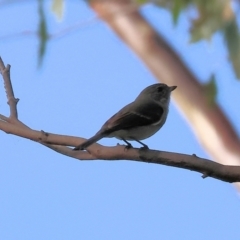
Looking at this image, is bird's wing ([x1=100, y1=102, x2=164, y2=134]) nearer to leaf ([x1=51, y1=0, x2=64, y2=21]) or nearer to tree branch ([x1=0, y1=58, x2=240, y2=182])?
tree branch ([x1=0, y1=58, x2=240, y2=182])

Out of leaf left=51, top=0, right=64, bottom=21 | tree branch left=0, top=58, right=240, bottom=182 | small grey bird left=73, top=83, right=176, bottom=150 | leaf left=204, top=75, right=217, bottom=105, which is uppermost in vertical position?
leaf left=51, top=0, right=64, bottom=21

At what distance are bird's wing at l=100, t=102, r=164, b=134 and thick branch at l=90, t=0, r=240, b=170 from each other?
21cm

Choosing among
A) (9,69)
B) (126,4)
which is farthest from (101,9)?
(9,69)

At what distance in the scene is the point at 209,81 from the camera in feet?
6.68

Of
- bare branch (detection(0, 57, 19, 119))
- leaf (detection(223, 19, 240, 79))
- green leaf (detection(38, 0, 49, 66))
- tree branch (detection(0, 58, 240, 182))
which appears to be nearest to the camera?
tree branch (detection(0, 58, 240, 182))

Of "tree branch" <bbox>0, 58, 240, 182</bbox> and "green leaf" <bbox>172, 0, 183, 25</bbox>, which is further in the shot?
"green leaf" <bbox>172, 0, 183, 25</bbox>

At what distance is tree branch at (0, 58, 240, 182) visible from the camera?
1.64 m

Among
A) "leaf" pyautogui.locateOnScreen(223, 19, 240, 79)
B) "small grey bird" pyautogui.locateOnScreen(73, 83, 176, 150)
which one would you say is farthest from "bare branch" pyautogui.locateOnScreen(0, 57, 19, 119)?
"leaf" pyautogui.locateOnScreen(223, 19, 240, 79)

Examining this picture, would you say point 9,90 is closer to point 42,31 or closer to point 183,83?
Answer: point 42,31

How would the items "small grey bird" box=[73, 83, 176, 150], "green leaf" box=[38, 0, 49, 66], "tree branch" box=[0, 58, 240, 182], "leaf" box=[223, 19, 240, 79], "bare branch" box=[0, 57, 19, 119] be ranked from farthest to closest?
1. "small grey bird" box=[73, 83, 176, 150]
2. "bare branch" box=[0, 57, 19, 119]
3. "leaf" box=[223, 19, 240, 79]
4. "green leaf" box=[38, 0, 49, 66]
5. "tree branch" box=[0, 58, 240, 182]

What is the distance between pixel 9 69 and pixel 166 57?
0.75 metres

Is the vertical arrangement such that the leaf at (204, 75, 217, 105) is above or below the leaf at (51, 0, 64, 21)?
below

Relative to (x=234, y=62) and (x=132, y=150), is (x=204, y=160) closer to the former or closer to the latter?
(x=132, y=150)

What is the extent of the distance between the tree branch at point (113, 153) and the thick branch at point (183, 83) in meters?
0.75
